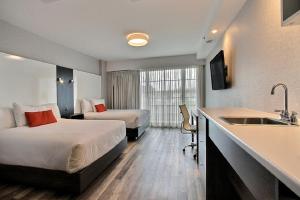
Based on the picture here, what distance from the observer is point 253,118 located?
62.0 inches

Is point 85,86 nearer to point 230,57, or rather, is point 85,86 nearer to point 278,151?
point 230,57

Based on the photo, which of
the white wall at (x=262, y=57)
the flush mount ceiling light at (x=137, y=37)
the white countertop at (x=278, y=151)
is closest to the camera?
the white countertop at (x=278, y=151)

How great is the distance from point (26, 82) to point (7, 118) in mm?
879

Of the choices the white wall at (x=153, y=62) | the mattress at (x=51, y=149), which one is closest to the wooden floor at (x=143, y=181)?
the mattress at (x=51, y=149)

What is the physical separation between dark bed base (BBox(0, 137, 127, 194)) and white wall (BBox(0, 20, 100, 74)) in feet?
7.31

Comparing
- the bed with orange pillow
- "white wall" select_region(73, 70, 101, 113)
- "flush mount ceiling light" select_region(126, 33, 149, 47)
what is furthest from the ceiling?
the bed with orange pillow

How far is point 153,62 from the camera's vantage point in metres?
6.23

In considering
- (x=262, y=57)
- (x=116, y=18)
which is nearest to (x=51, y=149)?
(x=116, y=18)

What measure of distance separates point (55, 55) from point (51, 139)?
298cm

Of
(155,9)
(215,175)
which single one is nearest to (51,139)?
(215,175)

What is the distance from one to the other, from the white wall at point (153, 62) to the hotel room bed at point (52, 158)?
169 inches

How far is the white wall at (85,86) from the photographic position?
4969mm

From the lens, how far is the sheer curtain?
595cm

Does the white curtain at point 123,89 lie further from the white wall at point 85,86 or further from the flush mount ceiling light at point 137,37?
the flush mount ceiling light at point 137,37
